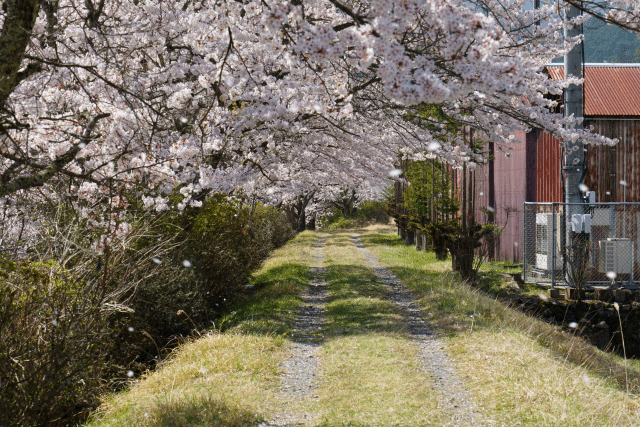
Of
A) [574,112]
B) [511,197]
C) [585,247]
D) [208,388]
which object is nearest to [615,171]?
[511,197]

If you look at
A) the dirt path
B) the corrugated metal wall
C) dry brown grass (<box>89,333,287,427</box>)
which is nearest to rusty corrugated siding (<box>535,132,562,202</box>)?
the corrugated metal wall

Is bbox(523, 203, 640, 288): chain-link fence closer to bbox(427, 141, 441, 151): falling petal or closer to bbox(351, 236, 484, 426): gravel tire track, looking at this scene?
bbox(427, 141, 441, 151): falling petal

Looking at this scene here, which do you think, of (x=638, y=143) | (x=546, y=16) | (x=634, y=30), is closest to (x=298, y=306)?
(x=546, y=16)

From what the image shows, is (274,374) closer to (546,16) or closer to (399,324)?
(399,324)

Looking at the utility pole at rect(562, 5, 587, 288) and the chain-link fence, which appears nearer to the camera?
the utility pole at rect(562, 5, 587, 288)

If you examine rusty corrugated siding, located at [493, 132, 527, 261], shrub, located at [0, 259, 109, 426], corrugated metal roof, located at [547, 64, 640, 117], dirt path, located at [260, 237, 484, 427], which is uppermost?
corrugated metal roof, located at [547, 64, 640, 117]

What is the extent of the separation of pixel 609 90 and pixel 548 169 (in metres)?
2.91

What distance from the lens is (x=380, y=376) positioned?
725cm

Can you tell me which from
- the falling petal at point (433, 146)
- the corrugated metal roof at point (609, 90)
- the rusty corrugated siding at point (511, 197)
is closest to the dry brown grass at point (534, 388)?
the falling petal at point (433, 146)

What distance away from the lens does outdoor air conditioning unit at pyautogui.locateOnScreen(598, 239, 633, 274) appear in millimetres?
13852

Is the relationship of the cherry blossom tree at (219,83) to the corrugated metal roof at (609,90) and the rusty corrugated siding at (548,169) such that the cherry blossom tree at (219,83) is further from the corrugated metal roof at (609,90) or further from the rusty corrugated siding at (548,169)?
the corrugated metal roof at (609,90)

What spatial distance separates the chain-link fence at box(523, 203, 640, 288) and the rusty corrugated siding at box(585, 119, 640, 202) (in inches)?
37.8

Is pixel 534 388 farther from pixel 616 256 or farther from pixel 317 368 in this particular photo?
pixel 616 256

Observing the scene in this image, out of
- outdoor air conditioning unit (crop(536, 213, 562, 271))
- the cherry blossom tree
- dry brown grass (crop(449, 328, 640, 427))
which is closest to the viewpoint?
the cherry blossom tree
